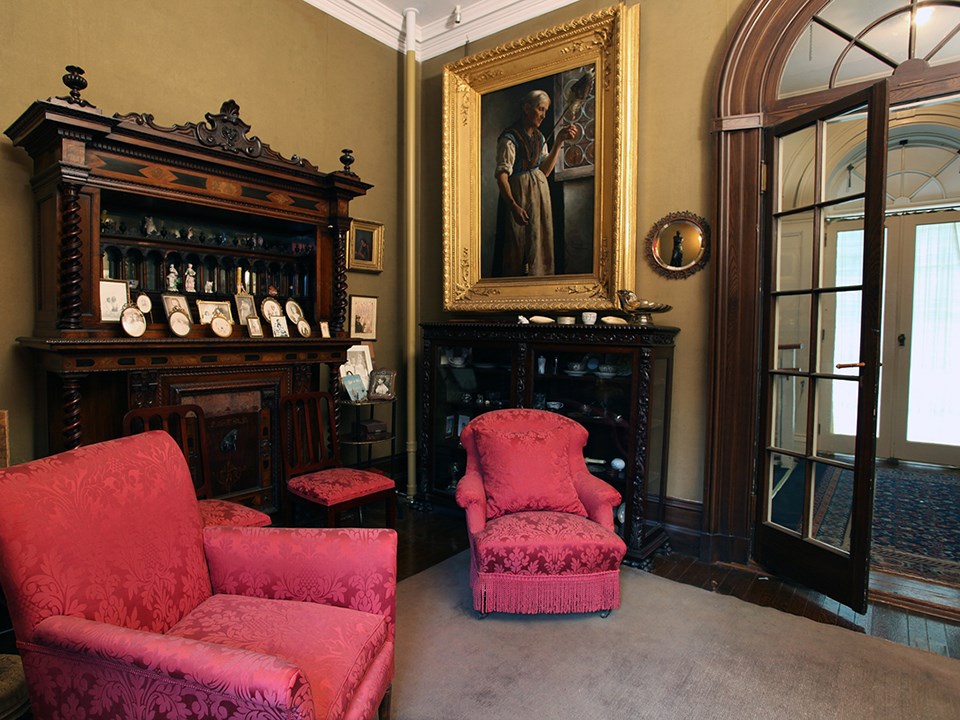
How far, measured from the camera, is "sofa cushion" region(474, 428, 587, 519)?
3.00 m

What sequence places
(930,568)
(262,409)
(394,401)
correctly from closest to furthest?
(930,568) → (262,409) → (394,401)

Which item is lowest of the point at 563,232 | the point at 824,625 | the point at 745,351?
the point at 824,625

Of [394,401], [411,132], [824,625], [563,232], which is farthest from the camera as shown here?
[411,132]

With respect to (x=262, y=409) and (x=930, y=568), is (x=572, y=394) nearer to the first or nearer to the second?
(x=262, y=409)

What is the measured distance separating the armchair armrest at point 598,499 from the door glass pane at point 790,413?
3.56ft

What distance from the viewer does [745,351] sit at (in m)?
3.41

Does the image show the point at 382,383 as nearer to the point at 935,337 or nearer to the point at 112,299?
the point at 112,299

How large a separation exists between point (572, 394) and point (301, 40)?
316 cm

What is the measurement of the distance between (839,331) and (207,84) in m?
3.96

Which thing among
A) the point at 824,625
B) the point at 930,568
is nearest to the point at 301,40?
the point at 824,625

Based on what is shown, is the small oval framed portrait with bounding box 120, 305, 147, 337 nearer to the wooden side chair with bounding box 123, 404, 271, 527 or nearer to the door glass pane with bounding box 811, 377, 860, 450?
the wooden side chair with bounding box 123, 404, 271, 527

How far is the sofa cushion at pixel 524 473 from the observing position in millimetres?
2996

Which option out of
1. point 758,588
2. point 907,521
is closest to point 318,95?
point 758,588

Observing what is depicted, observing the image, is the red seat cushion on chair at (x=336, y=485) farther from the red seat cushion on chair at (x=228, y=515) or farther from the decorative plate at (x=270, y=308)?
the decorative plate at (x=270, y=308)
